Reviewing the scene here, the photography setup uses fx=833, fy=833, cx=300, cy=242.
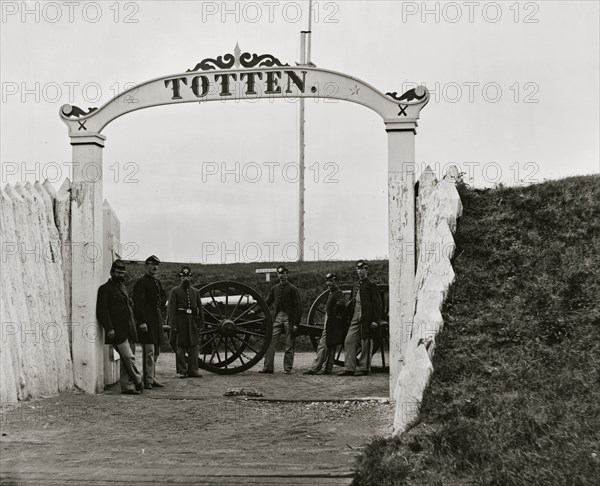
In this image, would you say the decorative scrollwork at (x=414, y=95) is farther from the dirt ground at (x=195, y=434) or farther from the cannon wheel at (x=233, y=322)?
the cannon wheel at (x=233, y=322)

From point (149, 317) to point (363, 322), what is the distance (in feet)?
12.2

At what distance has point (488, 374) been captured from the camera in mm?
7363

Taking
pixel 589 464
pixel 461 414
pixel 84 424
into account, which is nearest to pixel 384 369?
pixel 84 424

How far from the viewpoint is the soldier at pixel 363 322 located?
46.3 feet

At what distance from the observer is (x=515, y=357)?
7.61 metres

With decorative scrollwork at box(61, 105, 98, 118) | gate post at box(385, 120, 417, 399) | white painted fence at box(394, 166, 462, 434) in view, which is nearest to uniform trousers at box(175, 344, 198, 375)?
decorative scrollwork at box(61, 105, 98, 118)

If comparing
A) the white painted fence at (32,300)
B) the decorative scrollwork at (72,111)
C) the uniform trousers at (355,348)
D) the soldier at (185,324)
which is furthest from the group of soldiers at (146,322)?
the uniform trousers at (355,348)

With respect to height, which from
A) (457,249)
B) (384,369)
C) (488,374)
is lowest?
(384,369)

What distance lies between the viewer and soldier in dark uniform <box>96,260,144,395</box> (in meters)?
11.3

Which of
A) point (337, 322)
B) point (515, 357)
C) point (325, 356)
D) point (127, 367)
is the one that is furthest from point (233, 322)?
point (515, 357)

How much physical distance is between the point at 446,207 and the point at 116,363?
5624 millimetres

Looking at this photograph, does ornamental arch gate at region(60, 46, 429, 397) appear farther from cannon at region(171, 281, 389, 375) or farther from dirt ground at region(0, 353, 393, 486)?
cannon at region(171, 281, 389, 375)

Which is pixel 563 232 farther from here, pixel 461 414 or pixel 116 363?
pixel 116 363

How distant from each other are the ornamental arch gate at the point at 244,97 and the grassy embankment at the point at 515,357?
2.95 ft
